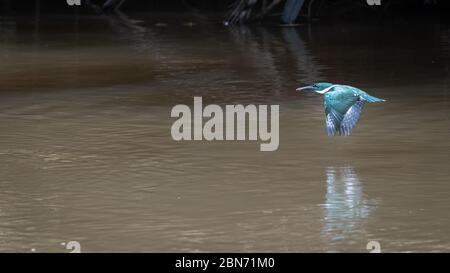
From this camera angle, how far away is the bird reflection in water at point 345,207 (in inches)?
290

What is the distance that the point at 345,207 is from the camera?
318 inches

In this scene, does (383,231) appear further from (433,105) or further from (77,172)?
(433,105)

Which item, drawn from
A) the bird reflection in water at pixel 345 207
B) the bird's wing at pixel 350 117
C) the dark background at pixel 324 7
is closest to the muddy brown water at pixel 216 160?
the bird reflection in water at pixel 345 207

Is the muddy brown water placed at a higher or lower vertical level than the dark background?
lower

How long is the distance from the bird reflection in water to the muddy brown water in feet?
0.05

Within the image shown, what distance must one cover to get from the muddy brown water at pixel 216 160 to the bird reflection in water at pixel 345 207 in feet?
0.05

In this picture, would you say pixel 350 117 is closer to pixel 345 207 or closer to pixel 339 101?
pixel 339 101

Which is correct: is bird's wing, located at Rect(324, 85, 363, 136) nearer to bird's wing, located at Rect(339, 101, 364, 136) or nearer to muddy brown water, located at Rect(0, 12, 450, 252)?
bird's wing, located at Rect(339, 101, 364, 136)

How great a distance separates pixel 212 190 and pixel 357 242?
1.71m

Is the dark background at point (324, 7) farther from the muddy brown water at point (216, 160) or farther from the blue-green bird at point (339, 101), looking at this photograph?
the blue-green bird at point (339, 101)

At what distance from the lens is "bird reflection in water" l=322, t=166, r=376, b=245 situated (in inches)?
290

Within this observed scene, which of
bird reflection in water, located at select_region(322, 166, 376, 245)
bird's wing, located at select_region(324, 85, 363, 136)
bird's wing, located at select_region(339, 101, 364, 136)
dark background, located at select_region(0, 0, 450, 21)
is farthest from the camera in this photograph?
dark background, located at select_region(0, 0, 450, 21)

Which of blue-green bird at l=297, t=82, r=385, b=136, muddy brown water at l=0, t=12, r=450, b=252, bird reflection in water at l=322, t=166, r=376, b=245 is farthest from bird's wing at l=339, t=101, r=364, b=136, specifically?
bird reflection in water at l=322, t=166, r=376, b=245

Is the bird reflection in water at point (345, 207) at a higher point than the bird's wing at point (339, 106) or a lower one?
lower
